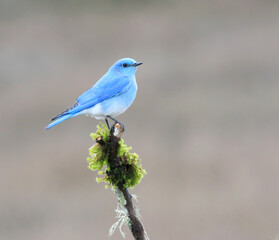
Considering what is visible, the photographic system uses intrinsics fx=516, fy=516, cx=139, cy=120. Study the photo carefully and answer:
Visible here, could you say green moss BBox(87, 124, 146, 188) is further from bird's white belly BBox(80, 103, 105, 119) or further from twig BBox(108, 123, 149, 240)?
bird's white belly BBox(80, 103, 105, 119)

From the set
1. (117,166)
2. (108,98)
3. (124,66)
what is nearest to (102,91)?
(108,98)

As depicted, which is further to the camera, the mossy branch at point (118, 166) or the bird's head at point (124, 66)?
the bird's head at point (124, 66)

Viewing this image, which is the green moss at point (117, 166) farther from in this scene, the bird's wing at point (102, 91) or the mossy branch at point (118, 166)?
the bird's wing at point (102, 91)

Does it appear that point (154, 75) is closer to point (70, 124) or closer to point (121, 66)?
point (70, 124)

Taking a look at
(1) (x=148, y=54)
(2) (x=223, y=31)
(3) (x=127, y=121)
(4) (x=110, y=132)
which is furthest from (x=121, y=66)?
(2) (x=223, y=31)

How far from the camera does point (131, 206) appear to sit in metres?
1.96

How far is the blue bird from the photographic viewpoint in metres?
3.05

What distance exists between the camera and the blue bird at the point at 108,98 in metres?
3.05

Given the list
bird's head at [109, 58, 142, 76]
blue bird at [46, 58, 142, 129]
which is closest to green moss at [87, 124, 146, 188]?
blue bird at [46, 58, 142, 129]

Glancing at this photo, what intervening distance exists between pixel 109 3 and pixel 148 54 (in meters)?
2.99

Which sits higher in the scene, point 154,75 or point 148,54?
point 148,54

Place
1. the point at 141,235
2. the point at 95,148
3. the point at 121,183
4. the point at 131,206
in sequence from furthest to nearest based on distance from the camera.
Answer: the point at 95,148, the point at 121,183, the point at 131,206, the point at 141,235

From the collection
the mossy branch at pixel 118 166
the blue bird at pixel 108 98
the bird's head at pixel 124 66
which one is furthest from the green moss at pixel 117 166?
the bird's head at pixel 124 66

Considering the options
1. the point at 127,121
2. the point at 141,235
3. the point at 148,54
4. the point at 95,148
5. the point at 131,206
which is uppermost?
the point at 148,54
